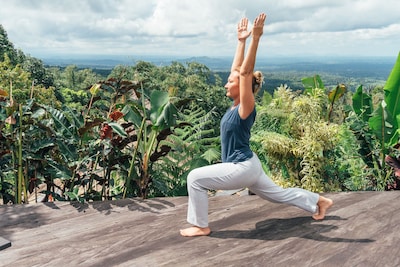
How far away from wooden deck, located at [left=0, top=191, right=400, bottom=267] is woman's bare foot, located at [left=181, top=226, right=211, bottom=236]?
35 mm

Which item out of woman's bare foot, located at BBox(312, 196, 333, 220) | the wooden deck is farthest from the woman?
woman's bare foot, located at BBox(312, 196, 333, 220)

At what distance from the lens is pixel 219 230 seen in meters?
2.45

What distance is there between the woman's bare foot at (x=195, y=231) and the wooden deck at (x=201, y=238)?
0.03 m

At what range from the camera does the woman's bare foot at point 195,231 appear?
92.2 inches

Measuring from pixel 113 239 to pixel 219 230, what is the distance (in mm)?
629

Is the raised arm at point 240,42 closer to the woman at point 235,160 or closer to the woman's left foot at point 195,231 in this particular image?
the woman at point 235,160

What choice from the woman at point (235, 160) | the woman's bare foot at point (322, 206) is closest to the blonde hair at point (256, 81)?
the woman at point (235, 160)

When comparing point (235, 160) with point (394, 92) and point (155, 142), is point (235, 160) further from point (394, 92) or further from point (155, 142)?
point (394, 92)

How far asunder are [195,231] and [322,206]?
2.75ft

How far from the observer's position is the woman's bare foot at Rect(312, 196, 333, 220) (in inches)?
100

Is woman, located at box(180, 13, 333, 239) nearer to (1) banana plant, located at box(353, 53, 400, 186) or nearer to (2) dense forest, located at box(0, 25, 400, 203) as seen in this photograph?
(2) dense forest, located at box(0, 25, 400, 203)

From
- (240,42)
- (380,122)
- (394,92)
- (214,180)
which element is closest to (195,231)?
(214,180)

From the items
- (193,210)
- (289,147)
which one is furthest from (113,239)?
(289,147)

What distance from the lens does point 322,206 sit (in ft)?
8.42
